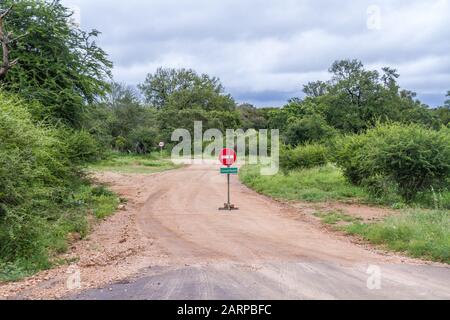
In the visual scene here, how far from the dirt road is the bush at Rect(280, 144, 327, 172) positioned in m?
13.0

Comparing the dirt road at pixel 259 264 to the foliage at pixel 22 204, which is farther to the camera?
the foliage at pixel 22 204

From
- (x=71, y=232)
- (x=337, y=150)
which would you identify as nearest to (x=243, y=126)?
(x=337, y=150)

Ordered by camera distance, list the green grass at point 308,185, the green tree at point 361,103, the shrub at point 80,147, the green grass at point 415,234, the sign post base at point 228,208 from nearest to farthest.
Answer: the green grass at point 415,234 → the sign post base at point 228,208 → the shrub at point 80,147 → the green grass at point 308,185 → the green tree at point 361,103

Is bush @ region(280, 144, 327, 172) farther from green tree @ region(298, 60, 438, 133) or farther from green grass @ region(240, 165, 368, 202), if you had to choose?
green tree @ region(298, 60, 438, 133)

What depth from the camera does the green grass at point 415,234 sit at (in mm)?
9539

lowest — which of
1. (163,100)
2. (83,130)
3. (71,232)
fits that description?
(71,232)

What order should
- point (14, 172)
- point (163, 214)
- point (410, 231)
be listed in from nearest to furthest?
point (14, 172) < point (410, 231) < point (163, 214)

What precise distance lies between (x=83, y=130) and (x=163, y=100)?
247 ft

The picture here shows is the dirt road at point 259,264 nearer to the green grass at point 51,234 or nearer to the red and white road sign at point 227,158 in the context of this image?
the green grass at point 51,234

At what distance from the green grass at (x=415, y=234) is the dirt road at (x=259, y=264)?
23.7 inches

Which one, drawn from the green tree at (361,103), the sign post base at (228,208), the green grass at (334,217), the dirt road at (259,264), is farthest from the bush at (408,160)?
the green tree at (361,103)
